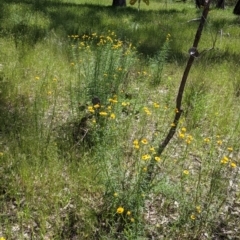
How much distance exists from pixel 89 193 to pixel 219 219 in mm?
1244

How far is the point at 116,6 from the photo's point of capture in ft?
43.7

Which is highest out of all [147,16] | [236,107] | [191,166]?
[147,16]

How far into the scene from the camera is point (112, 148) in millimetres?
3385

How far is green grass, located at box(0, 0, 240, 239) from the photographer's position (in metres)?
2.88

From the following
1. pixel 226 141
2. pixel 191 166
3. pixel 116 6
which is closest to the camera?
pixel 191 166

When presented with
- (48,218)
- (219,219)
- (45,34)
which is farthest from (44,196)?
(45,34)

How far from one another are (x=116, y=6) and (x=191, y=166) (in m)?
10.8

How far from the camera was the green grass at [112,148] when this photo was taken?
9.46 ft

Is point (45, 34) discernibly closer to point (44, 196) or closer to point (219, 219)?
point (44, 196)

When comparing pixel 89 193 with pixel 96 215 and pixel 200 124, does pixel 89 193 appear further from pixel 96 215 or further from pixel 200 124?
pixel 200 124

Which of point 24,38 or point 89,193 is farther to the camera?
point 24,38

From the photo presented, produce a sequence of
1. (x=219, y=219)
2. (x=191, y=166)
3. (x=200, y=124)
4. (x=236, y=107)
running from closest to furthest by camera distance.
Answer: (x=219, y=219)
(x=191, y=166)
(x=200, y=124)
(x=236, y=107)

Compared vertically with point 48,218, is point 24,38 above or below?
above

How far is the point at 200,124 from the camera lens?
14.9ft
